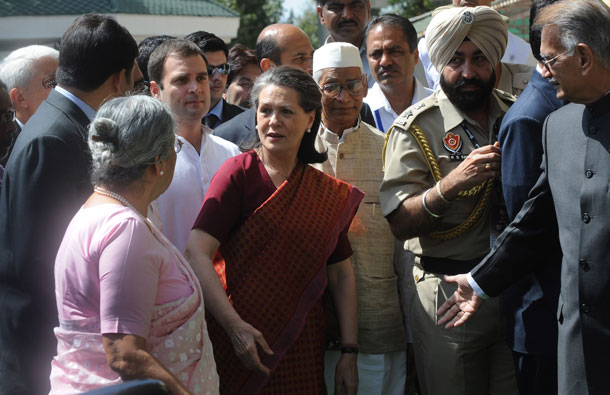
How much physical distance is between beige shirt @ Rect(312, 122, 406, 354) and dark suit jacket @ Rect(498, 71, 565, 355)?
2.48 ft

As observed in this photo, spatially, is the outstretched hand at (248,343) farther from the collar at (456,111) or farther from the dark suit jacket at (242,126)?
the dark suit jacket at (242,126)

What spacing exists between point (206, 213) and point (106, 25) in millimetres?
925

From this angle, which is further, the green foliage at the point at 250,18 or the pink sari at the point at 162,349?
the green foliage at the point at 250,18

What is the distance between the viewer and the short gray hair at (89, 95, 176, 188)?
8.29 feet

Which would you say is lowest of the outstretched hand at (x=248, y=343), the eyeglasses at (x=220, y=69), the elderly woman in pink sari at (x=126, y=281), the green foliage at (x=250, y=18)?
the outstretched hand at (x=248, y=343)

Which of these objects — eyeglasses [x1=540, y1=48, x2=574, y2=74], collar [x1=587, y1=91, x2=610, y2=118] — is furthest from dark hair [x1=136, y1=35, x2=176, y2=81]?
collar [x1=587, y1=91, x2=610, y2=118]

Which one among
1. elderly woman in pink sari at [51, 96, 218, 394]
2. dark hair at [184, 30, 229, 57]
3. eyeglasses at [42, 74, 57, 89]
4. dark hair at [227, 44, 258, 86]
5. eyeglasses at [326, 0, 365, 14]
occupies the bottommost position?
elderly woman in pink sari at [51, 96, 218, 394]

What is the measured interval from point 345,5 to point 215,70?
3.56 ft

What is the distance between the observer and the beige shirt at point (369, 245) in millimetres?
3816

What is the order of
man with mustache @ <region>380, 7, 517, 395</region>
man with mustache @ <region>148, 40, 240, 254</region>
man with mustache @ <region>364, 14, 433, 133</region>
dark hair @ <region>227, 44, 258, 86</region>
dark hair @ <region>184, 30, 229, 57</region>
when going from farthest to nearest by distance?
1. dark hair @ <region>227, 44, 258, 86</region>
2. dark hair @ <region>184, 30, 229, 57</region>
3. man with mustache @ <region>364, 14, 433, 133</region>
4. man with mustache @ <region>148, 40, 240, 254</region>
5. man with mustache @ <region>380, 7, 517, 395</region>

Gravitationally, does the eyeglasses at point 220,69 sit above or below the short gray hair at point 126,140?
above

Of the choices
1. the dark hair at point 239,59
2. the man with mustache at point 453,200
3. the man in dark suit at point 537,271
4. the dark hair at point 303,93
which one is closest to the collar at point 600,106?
the man in dark suit at point 537,271

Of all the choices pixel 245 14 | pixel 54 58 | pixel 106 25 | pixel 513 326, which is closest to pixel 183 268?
pixel 106 25

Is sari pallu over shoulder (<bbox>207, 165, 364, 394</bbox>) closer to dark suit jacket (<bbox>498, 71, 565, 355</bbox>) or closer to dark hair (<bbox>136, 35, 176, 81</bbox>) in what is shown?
dark suit jacket (<bbox>498, 71, 565, 355</bbox>)
